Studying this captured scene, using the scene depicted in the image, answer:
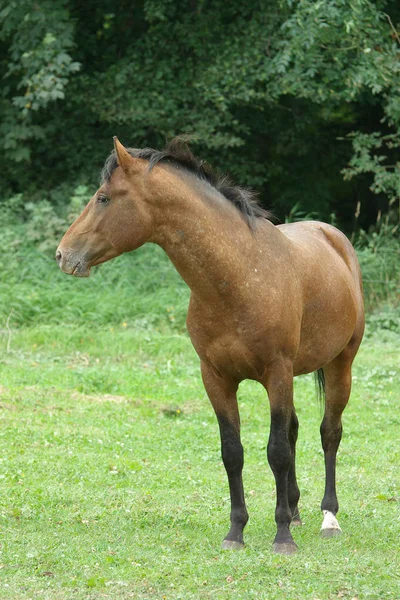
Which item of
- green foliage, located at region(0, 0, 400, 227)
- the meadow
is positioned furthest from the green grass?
green foliage, located at region(0, 0, 400, 227)

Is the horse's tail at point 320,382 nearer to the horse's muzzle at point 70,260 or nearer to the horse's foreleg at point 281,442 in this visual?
the horse's foreleg at point 281,442

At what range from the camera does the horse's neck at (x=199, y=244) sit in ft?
16.0

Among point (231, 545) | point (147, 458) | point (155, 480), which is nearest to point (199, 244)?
point (231, 545)

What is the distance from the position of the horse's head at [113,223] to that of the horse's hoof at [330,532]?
2.21 meters

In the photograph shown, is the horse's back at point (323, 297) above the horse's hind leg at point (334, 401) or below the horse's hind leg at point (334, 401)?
above

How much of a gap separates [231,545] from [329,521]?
0.83 meters

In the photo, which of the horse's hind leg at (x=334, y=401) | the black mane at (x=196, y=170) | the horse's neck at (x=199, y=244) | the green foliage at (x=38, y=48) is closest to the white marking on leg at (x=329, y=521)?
the horse's hind leg at (x=334, y=401)

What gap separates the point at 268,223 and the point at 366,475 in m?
2.75

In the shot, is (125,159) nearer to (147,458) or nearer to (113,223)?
(113,223)

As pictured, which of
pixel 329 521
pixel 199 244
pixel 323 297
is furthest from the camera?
pixel 329 521

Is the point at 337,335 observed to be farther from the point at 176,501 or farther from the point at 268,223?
the point at 176,501

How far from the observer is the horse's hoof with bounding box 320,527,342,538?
5642 mm

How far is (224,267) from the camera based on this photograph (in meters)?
4.91

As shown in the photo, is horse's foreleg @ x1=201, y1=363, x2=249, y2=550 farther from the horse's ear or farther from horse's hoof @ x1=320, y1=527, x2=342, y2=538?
the horse's ear
